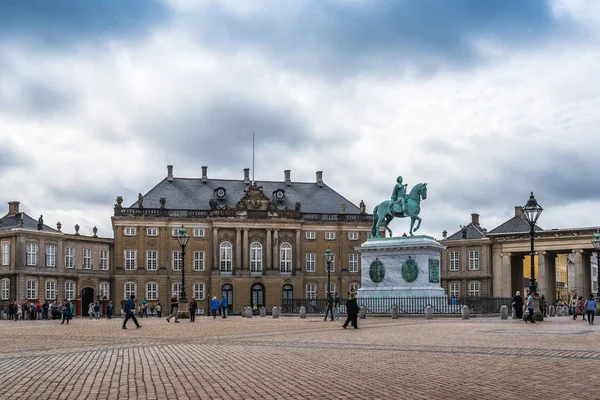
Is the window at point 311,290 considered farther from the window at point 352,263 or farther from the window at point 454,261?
the window at point 454,261

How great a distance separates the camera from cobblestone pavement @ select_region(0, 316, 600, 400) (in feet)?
35.0

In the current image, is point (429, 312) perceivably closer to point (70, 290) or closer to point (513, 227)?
point (70, 290)

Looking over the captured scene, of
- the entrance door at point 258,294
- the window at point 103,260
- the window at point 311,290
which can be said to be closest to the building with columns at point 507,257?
the window at point 311,290

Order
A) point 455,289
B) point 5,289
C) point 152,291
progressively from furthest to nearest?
1. point 455,289
2. point 152,291
3. point 5,289

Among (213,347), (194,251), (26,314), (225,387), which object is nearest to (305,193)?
(194,251)

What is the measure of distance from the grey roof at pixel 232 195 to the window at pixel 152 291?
8421 millimetres

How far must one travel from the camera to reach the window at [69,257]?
80688mm

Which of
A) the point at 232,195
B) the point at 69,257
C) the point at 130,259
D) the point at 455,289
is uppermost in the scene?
the point at 232,195

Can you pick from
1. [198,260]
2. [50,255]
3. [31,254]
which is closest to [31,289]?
[31,254]

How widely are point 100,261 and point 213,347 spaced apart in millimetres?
69210

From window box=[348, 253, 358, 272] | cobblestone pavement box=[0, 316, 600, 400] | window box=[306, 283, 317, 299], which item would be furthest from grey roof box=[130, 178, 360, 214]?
cobblestone pavement box=[0, 316, 600, 400]

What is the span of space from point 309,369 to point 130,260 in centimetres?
7211

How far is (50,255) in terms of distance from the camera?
7850 cm

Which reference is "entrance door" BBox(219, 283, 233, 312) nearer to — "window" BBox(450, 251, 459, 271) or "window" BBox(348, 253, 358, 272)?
"window" BBox(348, 253, 358, 272)
